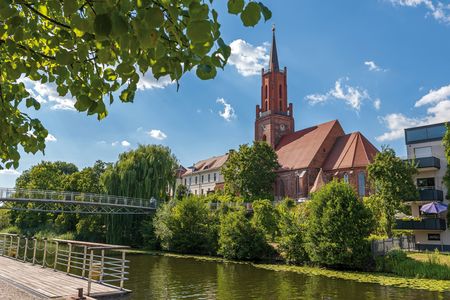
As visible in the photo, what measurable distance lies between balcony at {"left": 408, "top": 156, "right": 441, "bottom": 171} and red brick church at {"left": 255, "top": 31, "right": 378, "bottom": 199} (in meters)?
14.2

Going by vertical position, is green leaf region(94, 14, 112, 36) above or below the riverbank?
above

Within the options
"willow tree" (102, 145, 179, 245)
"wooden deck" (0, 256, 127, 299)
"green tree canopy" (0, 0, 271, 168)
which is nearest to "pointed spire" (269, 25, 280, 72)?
"willow tree" (102, 145, 179, 245)

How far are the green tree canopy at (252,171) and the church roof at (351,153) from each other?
7928 millimetres

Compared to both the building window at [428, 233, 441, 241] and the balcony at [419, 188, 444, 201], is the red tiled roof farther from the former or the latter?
the building window at [428, 233, 441, 241]

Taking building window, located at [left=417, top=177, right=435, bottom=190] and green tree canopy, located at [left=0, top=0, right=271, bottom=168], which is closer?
green tree canopy, located at [left=0, top=0, right=271, bottom=168]

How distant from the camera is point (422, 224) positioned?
29469mm

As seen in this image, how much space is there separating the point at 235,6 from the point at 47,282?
12.5m

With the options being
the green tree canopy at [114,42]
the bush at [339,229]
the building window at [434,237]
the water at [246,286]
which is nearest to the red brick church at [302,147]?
the building window at [434,237]

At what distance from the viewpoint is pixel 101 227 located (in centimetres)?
4519

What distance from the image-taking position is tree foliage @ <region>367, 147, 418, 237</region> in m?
28.9

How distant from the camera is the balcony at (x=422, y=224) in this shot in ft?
94.6

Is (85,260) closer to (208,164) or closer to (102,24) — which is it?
(102,24)

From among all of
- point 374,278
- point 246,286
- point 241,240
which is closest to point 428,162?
point 374,278

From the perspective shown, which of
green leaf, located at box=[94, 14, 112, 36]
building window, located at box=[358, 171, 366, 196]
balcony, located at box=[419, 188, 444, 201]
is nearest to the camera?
green leaf, located at box=[94, 14, 112, 36]
